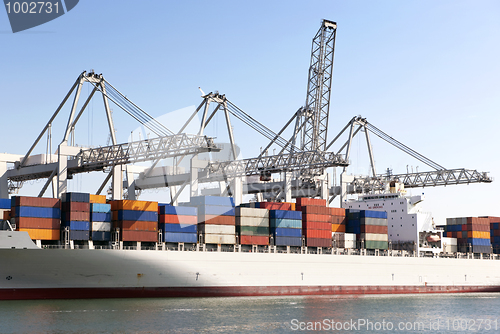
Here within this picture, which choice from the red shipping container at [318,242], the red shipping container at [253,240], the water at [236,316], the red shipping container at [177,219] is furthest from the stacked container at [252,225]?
the water at [236,316]

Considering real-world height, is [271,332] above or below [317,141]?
below

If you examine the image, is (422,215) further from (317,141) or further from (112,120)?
(112,120)

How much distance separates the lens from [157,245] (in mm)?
34531

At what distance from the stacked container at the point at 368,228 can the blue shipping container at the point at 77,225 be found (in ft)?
70.3

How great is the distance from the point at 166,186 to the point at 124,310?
24270mm

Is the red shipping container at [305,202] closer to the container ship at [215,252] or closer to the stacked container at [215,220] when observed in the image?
the container ship at [215,252]

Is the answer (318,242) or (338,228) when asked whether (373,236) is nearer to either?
(338,228)

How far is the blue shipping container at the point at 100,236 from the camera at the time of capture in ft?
109

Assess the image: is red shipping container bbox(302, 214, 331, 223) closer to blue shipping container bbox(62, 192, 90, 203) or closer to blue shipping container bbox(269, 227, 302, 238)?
blue shipping container bbox(269, 227, 302, 238)

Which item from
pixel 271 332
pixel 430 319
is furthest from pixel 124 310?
pixel 430 319

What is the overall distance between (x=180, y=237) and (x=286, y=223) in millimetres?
8219

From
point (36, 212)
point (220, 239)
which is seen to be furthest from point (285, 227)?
point (36, 212)

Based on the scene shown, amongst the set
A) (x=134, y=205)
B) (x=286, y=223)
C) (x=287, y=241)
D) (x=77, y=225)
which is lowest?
(x=287, y=241)

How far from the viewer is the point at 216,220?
3719cm
